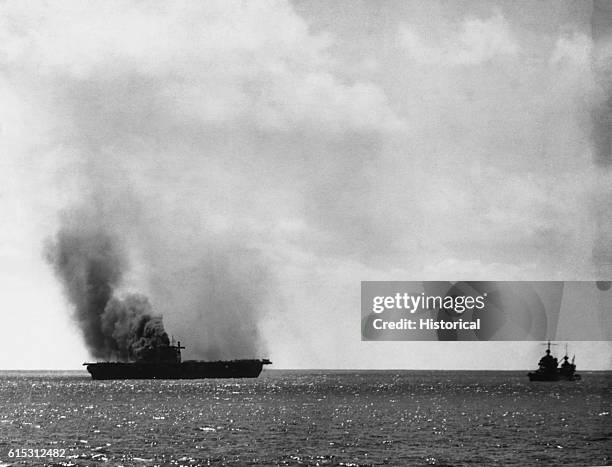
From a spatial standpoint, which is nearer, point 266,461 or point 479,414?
point 266,461

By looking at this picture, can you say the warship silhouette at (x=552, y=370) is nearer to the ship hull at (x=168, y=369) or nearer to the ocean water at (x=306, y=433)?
the ocean water at (x=306, y=433)

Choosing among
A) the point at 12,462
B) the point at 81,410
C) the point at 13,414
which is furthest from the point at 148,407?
the point at 12,462

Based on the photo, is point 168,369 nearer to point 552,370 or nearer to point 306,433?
point 552,370

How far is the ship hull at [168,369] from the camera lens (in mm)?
84188

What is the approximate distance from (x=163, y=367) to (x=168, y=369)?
2.06 ft

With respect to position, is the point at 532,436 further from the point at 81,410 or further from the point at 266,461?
the point at 81,410

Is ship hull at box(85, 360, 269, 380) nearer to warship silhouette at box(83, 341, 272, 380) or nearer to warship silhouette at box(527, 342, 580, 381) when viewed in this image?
warship silhouette at box(83, 341, 272, 380)

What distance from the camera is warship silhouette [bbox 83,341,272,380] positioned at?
84.1m

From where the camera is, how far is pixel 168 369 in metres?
84.4

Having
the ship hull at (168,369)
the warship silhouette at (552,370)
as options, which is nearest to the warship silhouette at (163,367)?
the ship hull at (168,369)

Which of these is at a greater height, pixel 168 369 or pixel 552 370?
pixel 168 369

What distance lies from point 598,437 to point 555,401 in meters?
20.9

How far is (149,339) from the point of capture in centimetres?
8412

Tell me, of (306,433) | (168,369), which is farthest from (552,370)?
(306,433)
